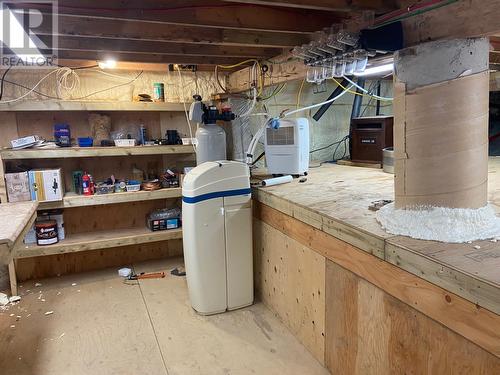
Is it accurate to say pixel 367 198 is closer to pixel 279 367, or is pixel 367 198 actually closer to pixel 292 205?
pixel 292 205

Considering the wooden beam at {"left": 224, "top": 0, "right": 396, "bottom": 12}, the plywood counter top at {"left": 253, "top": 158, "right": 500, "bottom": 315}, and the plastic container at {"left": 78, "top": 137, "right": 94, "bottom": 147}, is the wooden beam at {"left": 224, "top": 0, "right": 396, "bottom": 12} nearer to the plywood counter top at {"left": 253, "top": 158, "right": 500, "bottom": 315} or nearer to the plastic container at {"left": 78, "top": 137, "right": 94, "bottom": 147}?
the plywood counter top at {"left": 253, "top": 158, "right": 500, "bottom": 315}

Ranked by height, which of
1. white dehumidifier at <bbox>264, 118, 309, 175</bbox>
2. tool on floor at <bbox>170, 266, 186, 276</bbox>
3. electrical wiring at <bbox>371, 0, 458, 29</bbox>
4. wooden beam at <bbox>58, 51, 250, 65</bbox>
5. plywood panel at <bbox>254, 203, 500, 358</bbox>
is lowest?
tool on floor at <bbox>170, 266, 186, 276</bbox>

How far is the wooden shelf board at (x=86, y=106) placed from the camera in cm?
282

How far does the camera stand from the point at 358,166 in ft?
11.3

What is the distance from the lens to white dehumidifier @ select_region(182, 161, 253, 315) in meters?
2.34

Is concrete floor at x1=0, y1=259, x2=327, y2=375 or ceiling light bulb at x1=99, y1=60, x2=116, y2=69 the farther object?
ceiling light bulb at x1=99, y1=60, x2=116, y2=69

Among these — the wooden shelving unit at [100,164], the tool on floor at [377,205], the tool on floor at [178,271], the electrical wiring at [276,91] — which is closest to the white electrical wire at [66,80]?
the wooden shelving unit at [100,164]

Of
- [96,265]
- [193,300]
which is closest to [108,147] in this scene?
[96,265]

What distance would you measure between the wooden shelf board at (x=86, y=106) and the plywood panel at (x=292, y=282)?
1.36m

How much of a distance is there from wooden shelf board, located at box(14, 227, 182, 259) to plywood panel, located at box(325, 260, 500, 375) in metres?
1.85

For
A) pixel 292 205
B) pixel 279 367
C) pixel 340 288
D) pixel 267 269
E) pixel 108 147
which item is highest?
pixel 108 147

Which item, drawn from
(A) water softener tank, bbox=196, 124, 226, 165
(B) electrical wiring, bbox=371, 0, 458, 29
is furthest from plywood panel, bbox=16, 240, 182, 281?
(B) electrical wiring, bbox=371, 0, 458, 29

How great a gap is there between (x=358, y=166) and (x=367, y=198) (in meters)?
1.42

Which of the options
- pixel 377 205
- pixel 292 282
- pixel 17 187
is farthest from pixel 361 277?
pixel 17 187
